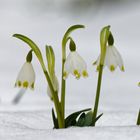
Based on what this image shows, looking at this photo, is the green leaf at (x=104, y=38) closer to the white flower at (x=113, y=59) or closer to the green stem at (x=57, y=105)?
the white flower at (x=113, y=59)

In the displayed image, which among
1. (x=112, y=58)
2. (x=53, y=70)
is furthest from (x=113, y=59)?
(x=53, y=70)

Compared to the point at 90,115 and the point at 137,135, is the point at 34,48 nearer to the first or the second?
the point at 90,115

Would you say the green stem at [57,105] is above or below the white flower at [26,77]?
below

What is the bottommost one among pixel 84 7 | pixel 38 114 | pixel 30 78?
pixel 38 114

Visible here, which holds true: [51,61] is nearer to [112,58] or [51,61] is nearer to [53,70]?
[53,70]

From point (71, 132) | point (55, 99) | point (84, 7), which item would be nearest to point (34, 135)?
point (71, 132)

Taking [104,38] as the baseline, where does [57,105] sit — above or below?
below

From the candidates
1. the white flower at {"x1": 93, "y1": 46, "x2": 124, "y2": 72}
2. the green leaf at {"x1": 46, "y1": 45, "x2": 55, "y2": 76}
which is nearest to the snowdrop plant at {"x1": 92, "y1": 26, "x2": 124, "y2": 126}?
the white flower at {"x1": 93, "y1": 46, "x2": 124, "y2": 72}

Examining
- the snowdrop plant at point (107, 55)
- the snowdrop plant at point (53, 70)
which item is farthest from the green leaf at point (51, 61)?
the snowdrop plant at point (107, 55)
